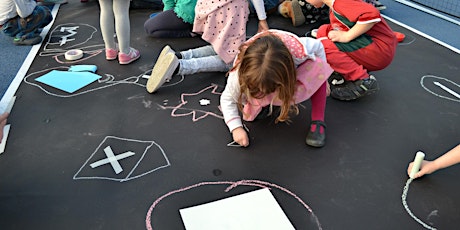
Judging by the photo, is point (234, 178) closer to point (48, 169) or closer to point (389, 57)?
point (48, 169)

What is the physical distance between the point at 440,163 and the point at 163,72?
36.7 inches

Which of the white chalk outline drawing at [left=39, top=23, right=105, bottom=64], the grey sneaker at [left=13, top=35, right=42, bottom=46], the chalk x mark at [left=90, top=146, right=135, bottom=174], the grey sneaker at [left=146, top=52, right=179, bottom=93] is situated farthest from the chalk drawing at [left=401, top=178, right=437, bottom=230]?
the grey sneaker at [left=13, top=35, right=42, bottom=46]

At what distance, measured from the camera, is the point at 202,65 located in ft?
5.02

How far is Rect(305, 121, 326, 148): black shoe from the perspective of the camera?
1.15m

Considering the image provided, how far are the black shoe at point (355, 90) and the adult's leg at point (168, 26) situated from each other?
867 mm

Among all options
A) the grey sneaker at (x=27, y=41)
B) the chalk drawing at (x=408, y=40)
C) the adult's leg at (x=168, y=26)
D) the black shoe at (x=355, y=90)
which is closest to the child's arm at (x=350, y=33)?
the black shoe at (x=355, y=90)

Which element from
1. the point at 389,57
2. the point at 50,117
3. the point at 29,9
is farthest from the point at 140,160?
the point at 29,9

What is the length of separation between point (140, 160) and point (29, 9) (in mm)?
1239

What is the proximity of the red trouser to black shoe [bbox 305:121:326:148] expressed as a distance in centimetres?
33

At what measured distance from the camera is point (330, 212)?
3.05 feet

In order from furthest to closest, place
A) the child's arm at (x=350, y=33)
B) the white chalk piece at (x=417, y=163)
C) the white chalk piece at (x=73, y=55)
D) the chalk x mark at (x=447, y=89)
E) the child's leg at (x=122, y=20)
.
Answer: the white chalk piece at (x=73, y=55), the child's leg at (x=122, y=20), the chalk x mark at (x=447, y=89), the child's arm at (x=350, y=33), the white chalk piece at (x=417, y=163)

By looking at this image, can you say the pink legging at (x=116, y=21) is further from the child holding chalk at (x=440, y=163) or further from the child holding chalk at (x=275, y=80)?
the child holding chalk at (x=440, y=163)

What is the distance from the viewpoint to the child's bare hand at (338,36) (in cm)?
138

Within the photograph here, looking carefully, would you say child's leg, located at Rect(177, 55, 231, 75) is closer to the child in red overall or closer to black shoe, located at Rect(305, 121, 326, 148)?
the child in red overall
